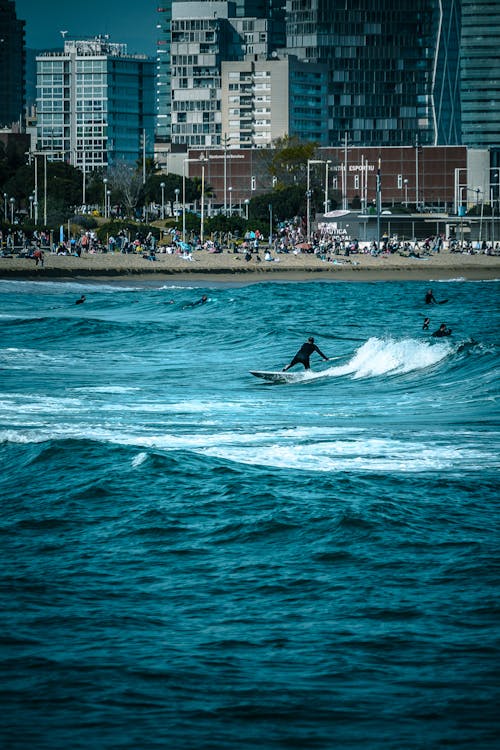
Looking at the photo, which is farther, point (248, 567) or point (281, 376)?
point (281, 376)

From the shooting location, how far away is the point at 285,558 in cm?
1481

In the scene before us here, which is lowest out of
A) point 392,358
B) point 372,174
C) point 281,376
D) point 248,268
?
point 281,376

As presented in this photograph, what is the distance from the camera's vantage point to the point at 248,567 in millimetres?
14477

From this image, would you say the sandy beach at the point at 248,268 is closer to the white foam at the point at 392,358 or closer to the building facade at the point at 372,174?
the white foam at the point at 392,358

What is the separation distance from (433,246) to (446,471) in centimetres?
9603

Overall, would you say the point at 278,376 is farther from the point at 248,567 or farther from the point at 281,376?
the point at 248,567

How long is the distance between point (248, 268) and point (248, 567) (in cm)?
7754

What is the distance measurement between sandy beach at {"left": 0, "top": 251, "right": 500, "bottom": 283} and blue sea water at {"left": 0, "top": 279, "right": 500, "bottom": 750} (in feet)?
174

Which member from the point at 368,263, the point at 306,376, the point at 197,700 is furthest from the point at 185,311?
the point at 197,700

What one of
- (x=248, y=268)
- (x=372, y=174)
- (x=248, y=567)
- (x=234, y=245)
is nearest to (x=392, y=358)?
(x=248, y=567)

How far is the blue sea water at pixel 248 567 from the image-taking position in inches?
415

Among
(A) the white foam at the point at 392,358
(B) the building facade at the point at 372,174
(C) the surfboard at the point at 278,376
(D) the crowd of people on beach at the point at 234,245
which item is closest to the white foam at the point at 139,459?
(C) the surfboard at the point at 278,376

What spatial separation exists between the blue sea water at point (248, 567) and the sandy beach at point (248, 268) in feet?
174

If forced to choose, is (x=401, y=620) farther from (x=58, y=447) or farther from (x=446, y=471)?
(x=58, y=447)
